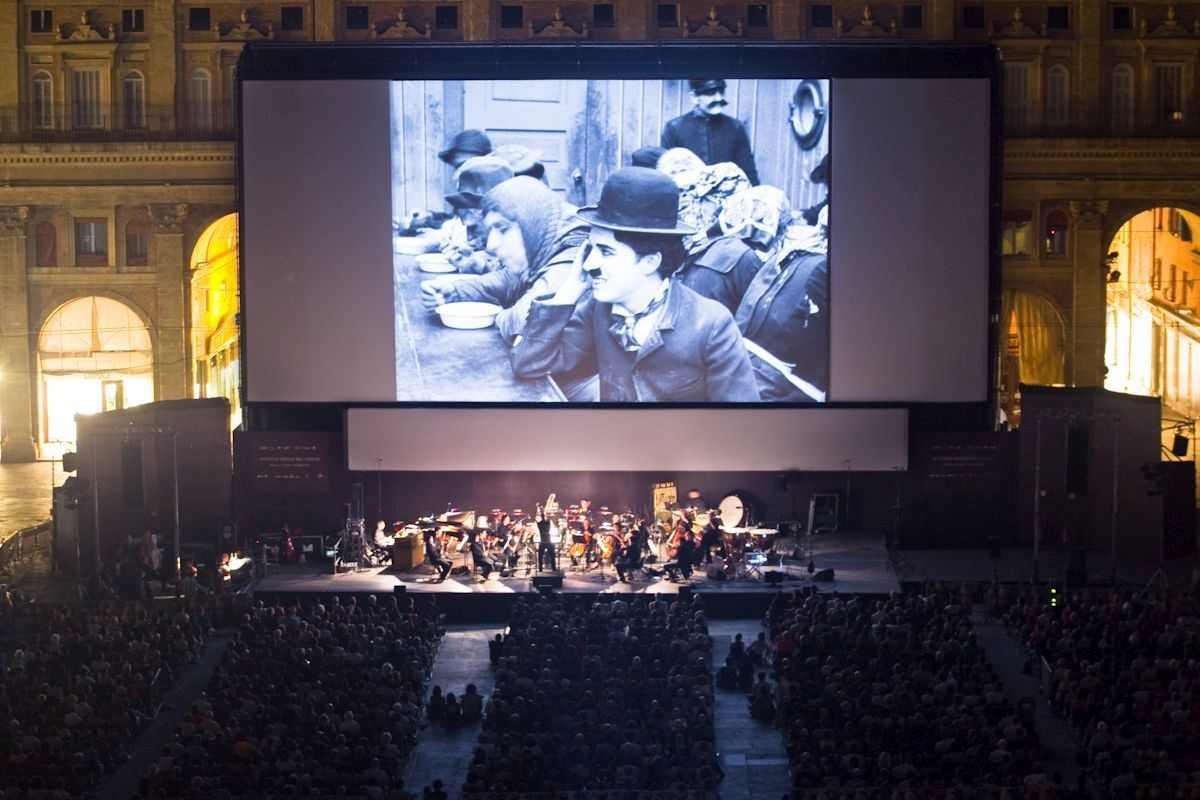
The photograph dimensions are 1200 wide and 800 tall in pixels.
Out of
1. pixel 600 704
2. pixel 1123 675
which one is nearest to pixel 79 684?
pixel 600 704

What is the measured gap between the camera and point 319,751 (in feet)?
120

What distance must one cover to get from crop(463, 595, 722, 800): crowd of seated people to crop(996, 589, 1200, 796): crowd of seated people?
6.94 m

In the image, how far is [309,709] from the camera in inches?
1538

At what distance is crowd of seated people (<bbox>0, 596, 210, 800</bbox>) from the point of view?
36.3 m

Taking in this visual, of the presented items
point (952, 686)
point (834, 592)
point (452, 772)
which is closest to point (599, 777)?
point (452, 772)

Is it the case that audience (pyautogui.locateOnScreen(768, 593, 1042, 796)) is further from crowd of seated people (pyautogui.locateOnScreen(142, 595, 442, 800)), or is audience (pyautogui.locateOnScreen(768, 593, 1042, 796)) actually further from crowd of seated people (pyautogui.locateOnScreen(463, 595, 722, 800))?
crowd of seated people (pyautogui.locateOnScreen(142, 595, 442, 800))

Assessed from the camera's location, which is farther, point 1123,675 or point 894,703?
point 1123,675

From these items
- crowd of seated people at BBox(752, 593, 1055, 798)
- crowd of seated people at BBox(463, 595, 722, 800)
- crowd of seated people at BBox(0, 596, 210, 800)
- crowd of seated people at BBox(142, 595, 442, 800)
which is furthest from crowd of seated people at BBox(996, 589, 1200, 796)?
crowd of seated people at BBox(0, 596, 210, 800)

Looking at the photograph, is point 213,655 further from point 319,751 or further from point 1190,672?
point 1190,672

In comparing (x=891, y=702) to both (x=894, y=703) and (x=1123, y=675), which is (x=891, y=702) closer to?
(x=894, y=703)

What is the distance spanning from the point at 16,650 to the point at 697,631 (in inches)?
570

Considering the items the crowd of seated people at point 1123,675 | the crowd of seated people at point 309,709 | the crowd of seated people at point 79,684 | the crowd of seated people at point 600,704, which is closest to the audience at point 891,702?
the crowd of seated people at point 1123,675

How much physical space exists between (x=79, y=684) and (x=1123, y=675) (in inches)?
793

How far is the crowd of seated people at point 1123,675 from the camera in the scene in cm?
3519
